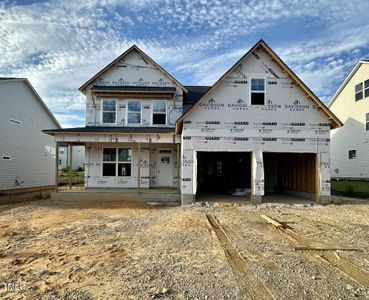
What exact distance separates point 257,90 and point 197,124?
135 inches

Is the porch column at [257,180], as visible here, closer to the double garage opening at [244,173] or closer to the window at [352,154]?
the double garage opening at [244,173]

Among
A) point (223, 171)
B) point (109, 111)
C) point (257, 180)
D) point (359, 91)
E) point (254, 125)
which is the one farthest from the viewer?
point (359, 91)

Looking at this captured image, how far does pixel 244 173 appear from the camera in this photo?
66.6 feet

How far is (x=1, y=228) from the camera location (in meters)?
9.07

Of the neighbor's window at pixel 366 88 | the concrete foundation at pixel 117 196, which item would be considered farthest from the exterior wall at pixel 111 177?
the neighbor's window at pixel 366 88

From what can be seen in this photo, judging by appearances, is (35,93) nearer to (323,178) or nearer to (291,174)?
(291,174)

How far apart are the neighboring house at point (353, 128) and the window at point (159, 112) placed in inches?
626

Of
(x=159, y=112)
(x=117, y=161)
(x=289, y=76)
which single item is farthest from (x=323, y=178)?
(x=117, y=161)

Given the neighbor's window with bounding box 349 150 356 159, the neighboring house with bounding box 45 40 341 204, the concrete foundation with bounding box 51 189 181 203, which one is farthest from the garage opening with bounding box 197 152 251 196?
the neighbor's window with bounding box 349 150 356 159

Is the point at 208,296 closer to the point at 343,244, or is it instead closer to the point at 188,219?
Result: the point at 343,244

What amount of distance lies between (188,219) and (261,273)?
5.26 metres

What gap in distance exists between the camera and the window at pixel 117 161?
17.0 metres

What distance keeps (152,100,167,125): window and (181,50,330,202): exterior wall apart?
3.61m

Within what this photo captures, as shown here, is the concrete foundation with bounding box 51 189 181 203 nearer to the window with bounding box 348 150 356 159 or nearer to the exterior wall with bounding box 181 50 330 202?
the exterior wall with bounding box 181 50 330 202
